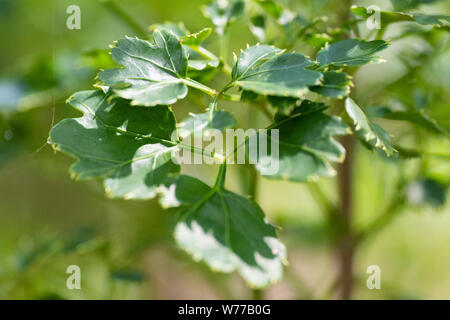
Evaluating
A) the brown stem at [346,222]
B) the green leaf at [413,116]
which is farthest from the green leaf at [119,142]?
the brown stem at [346,222]

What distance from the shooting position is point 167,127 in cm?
40

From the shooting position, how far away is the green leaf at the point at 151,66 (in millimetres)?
383

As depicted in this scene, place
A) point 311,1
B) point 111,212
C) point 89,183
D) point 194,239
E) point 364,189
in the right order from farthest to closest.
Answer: point 111,212 < point 364,189 < point 89,183 < point 311,1 < point 194,239

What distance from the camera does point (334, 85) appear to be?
0.37 meters

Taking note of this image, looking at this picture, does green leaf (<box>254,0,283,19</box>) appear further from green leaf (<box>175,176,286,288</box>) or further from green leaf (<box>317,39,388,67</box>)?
green leaf (<box>175,176,286,288</box>)

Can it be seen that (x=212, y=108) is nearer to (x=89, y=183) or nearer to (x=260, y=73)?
(x=260, y=73)

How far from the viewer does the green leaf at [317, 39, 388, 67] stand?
39 cm

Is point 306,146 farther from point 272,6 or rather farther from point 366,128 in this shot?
point 272,6

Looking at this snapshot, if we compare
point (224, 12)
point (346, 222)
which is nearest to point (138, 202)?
point (346, 222)

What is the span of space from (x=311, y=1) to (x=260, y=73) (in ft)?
0.94

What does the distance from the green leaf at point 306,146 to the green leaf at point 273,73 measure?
29 mm

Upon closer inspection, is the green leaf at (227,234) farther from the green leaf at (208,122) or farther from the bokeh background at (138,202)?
the bokeh background at (138,202)

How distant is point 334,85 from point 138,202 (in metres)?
0.73

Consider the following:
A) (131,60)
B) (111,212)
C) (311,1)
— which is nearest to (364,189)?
(311,1)
